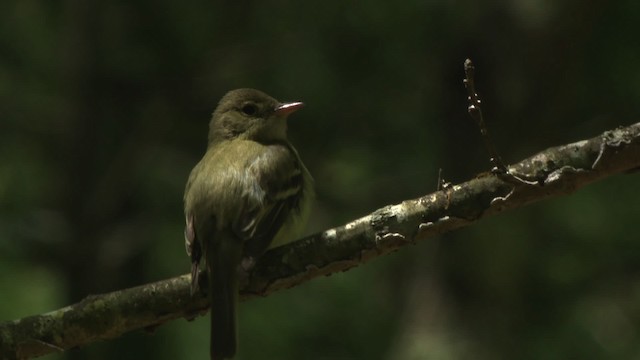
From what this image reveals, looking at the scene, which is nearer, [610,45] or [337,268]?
[337,268]

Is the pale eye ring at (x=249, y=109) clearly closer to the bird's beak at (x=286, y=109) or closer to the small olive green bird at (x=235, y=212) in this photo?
the bird's beak at (x=286, y=109)

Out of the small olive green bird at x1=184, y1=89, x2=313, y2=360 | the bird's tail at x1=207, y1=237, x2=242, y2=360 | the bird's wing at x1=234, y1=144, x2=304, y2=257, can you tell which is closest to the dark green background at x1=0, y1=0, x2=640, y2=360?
the small olive green bird at x1=184, y1=89, x2=313, y2=360

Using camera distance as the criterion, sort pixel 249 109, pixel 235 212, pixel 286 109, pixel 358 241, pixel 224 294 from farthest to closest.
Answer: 1. pixel 249 109
2. pixel 286 109
3. pixel 235 212
4. pixel 224 294
5. pixel 358 241

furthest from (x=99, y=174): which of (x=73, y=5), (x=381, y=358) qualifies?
(x=381, y=358)

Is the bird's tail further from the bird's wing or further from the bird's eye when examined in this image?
the bird's eye

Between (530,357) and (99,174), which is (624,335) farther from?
(99,174)

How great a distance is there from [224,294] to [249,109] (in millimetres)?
1816

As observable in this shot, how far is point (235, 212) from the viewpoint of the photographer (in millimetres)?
4941

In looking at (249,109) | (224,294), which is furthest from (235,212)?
(249,109)

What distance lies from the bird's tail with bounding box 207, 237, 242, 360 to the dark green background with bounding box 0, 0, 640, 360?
2.20 m

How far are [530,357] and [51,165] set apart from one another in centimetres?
357

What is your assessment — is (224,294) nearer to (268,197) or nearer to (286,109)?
(268,197)

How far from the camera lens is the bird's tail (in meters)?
4.61

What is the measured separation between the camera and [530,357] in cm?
689
